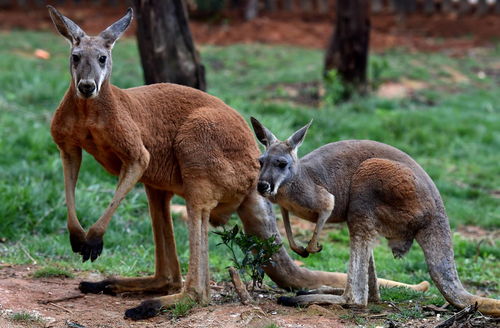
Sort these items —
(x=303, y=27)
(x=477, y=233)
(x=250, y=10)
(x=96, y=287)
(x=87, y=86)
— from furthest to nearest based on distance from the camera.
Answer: (x=250, y=10)
(x=303, y=27)
(x=477, y=233)
(x=96, y=287)
(x=87, y=86)

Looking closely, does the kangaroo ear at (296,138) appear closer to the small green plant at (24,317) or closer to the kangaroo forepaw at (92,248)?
the kangaroo forepaw at (92,248)

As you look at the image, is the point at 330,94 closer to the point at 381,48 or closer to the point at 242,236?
the point at 381,48

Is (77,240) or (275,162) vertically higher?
(275,162)

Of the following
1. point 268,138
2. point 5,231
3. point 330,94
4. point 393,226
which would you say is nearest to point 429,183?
point 393,226

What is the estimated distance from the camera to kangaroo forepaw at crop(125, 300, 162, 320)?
4918 millimetres

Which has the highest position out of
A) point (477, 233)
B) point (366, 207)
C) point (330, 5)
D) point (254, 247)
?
point (330, 5)

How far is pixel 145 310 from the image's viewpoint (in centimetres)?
495

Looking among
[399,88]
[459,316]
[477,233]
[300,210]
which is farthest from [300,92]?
[459,316]

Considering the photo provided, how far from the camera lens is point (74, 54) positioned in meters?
4.82

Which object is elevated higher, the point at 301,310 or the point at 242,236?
the point at 242,236

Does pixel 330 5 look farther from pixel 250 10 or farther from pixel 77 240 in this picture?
pixel 77 240

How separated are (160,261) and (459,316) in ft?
6.84

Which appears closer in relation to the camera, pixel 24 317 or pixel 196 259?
pixel 24 317

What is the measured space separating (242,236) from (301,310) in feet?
1.92
